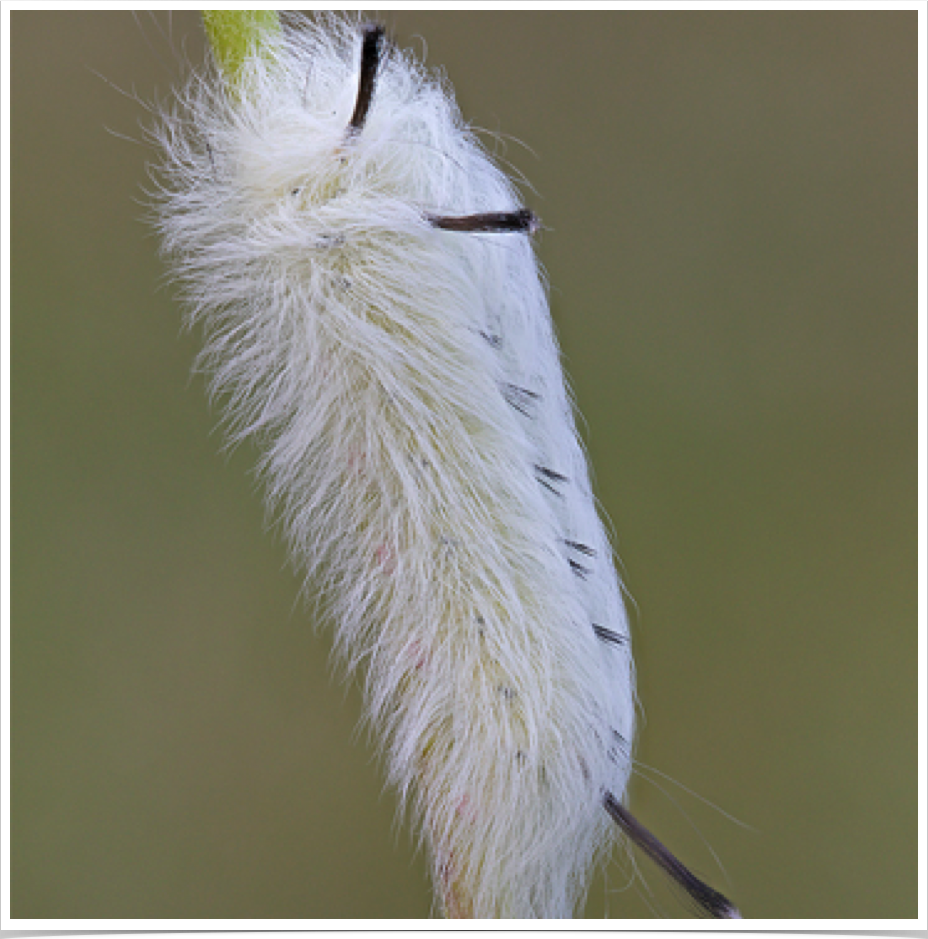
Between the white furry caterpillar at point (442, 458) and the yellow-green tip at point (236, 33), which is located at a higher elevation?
the yellow-green tip at point (236, 33)

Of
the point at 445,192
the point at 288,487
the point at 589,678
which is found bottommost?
the point at 589,678

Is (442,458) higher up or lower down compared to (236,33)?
lower down

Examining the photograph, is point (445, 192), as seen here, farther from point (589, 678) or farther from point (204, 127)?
point (589, 678)

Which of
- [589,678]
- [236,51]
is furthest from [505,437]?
[236,51]

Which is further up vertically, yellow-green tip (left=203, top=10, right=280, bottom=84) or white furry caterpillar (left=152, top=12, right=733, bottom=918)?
yellow-green tip (left=203, top=10, right=280, bottom=84)
